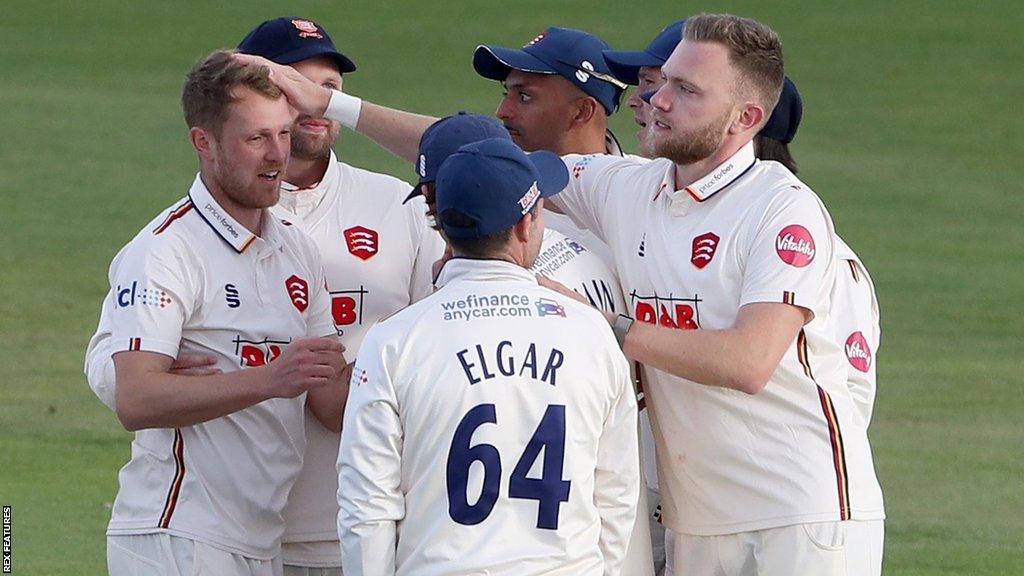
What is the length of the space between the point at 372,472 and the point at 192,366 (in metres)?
0.85

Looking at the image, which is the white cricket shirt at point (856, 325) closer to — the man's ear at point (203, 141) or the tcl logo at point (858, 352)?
the tcl logo at point (858, 352)

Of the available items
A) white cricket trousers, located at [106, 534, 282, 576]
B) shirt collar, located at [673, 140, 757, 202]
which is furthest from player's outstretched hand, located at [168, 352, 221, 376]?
shirt collar, located at [673, 140, 757, 202]

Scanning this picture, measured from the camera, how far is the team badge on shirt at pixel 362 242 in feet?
16.5

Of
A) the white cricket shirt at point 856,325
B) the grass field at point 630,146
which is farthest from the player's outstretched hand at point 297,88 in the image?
the grass field at point 630,146

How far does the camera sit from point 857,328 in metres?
5.09

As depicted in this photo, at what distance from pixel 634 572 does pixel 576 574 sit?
61 cm

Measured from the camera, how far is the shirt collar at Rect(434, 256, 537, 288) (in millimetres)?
3852

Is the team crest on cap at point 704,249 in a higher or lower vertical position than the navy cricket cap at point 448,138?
lower

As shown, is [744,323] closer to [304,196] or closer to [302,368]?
[302,368]

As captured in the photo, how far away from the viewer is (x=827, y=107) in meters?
24.6

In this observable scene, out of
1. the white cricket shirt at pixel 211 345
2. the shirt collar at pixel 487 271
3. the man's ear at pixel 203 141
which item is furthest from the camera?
the man's ear at pixel 203 141

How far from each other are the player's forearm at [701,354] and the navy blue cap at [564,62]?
1.40 m

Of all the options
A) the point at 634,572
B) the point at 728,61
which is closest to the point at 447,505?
the point at 634,572

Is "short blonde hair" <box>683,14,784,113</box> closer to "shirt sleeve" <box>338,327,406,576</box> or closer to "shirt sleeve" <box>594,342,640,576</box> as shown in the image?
"shirt sleeve" <box>594,342,640,576</box>
